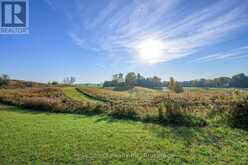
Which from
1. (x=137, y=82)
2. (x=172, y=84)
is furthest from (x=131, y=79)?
(x=172, y=84)

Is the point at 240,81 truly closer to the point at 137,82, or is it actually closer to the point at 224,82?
the point at 224,82

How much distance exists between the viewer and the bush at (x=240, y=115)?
7992mm

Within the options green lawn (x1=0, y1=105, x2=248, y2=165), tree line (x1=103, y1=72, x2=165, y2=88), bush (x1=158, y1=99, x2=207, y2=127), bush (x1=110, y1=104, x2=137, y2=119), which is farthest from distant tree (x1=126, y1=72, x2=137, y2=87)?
green lawn (x1=0, y1=105, x2=248, y2=165)

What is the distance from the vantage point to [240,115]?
8.26 metres

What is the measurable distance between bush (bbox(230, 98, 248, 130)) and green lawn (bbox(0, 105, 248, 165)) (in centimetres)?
85

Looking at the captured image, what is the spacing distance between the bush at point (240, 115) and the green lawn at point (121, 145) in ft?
2.78

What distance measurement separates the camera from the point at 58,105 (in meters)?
13.4

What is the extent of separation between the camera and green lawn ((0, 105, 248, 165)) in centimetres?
457

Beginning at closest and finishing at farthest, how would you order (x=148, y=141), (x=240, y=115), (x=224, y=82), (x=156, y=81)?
1. (x=148, y=141)
2. (x=240, y=115)
3. (x=224, y=82)
4. (x=156, y=81)

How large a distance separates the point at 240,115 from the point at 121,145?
19.3ft

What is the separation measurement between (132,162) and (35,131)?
168 inches

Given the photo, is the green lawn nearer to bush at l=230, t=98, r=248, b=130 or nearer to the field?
the field

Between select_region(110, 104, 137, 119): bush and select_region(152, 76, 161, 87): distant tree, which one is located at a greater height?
select_region(152, 76, 161, 87): distant tree

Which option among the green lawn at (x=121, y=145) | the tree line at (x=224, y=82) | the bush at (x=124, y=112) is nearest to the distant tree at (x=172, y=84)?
the tree line at (x=224, y=82)
